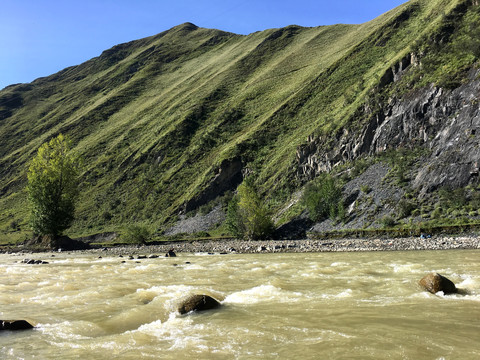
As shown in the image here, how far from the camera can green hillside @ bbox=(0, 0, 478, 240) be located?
8012 cm

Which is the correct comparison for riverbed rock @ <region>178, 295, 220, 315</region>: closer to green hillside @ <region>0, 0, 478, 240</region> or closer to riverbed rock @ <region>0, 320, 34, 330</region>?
riverbed rock @ <region>0, 320, 34, 330</region>

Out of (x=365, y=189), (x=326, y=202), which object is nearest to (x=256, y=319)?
(x=326, y=202)

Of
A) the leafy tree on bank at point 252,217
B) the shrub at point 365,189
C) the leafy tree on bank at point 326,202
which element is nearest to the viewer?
the shrub at point 365,189

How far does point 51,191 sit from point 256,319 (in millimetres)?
55416

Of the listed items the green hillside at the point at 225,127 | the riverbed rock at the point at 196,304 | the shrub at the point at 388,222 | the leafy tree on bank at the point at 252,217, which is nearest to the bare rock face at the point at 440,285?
the riverbed rock at the point at 196,304

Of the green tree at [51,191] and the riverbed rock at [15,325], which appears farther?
the green tree at [51,191]

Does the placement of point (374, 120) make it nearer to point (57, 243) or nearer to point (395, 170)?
point (395, 170)

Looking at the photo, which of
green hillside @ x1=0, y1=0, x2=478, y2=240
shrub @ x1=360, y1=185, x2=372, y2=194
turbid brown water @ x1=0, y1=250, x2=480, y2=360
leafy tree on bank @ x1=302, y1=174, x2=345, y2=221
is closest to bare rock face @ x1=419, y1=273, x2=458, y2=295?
turbid brown water @ x1=0, y1=250, x2=480, y2=360

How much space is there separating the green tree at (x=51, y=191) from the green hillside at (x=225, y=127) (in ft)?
93.2

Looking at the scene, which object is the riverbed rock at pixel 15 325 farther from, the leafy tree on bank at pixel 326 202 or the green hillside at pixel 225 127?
the green hillside at pixel 225 127

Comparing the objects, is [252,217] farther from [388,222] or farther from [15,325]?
[15,325]

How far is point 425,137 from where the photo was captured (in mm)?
51969

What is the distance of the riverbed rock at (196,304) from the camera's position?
10860 mm

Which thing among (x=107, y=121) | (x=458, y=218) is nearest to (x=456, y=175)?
(x=458, y=218)
